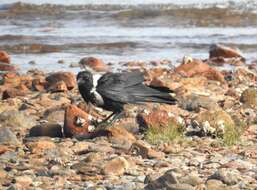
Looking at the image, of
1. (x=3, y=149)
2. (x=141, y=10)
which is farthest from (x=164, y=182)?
(x=141, y=10)

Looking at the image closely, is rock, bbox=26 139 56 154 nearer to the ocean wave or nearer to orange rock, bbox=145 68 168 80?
orange rock, bbox=145 68 168 80

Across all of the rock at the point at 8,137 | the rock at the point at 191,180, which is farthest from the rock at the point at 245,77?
the rock at the point at 191,180

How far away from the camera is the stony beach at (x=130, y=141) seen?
20.0 feet

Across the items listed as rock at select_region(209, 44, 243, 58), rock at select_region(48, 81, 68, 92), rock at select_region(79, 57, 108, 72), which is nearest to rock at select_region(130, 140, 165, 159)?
rock at select_region(48, 81, 68, 92)

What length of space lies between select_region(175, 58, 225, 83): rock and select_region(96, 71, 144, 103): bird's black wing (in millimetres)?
3286

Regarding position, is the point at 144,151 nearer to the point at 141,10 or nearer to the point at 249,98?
the point at 249,98

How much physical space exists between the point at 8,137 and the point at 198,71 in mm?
4910

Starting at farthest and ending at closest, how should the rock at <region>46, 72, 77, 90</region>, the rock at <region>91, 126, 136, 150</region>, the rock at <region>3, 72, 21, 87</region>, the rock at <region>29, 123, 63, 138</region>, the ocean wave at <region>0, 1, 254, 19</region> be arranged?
1. the ocean wave at <region>0, 1, 254, 19</region>
2. the rock at <region>3, 72, 21, 87</region>
3. the rock at <region>46, 72, 77, 90</region>
4. the rock at <region>29, 123, 63, 138</region>
5. the rock at <region>91, 126, 136, 150</region>

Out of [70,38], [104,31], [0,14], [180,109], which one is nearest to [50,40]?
[70,38]

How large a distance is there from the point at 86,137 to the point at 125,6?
60.5 feet

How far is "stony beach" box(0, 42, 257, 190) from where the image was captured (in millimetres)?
6082

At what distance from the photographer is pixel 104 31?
68.2ft

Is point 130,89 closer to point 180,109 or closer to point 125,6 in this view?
point 180,109

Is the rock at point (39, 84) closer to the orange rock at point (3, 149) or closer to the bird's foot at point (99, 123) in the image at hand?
the bird's foot at point (99, 123)
